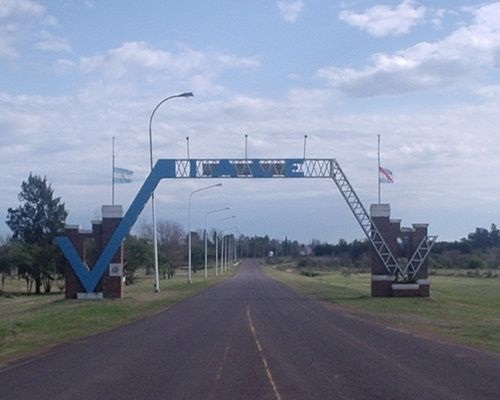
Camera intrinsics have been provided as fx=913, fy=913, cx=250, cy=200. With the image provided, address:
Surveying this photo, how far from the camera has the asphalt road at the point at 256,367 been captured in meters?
14.4

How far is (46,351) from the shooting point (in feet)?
72.6

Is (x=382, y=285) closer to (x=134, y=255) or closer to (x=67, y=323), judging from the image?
(x=67, y=323)

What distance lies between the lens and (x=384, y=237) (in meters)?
51.6

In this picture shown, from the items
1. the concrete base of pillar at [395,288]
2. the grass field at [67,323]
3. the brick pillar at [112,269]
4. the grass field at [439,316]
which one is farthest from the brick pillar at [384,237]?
the brick pillar at [112,269]

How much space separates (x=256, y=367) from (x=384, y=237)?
3460cm

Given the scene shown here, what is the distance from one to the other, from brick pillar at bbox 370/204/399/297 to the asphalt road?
22.6 meters

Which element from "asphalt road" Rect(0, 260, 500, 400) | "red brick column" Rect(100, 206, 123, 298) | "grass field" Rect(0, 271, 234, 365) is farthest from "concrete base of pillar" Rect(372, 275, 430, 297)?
"asphalt road" Rect(0, 260, 500, 400)

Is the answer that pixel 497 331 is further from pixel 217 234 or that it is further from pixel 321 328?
pixel 217 234

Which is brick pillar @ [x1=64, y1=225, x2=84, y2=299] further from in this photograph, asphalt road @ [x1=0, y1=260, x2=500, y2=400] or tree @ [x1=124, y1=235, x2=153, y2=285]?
tree @ [x1=124, y1=235, x2=153, y2=285]

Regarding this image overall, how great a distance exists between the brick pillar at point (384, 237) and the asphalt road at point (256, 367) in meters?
22.6

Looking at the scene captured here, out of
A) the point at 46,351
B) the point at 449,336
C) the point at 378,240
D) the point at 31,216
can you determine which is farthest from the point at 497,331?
the point at 31,216

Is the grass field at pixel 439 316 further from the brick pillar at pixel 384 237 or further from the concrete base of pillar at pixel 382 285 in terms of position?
the brick pillar at pixel 384 237

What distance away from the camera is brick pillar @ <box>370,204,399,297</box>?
5154 centimetres

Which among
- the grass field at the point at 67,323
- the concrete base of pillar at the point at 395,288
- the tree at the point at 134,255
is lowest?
the grass field at the point at 67,323
